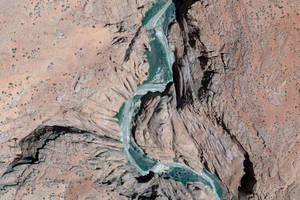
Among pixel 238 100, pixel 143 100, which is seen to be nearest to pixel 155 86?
pixel 143 100

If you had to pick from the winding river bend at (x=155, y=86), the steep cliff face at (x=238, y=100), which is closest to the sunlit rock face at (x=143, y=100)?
the steep cliff face at (x=238, y=100)

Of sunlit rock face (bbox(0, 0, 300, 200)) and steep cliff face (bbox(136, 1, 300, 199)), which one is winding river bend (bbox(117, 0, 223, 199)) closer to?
sunlit rock face (bbox(0, 0, 300, 200))

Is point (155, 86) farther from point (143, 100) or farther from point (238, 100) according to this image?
point (238, 100)

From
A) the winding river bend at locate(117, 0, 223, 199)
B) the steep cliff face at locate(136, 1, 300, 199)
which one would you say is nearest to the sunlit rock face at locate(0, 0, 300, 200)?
the steep cliff face at locate(136, 1, 300, 199)

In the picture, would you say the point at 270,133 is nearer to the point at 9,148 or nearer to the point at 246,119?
the point at 246,119

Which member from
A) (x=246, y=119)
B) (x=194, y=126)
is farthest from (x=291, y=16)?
(x=194, y=126)

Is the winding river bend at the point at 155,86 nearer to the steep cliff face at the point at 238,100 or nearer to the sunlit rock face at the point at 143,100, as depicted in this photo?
the sunlit rock face at the point at 143,100
